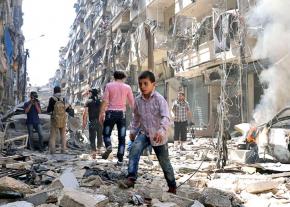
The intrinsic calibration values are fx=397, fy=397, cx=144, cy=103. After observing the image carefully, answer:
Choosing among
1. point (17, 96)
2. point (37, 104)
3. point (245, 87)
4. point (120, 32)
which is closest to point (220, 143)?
point (37, 104)

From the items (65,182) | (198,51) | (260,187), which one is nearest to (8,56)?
A: (198,51)

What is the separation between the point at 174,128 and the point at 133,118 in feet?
23.4

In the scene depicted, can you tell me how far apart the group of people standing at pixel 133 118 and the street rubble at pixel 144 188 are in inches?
12.8

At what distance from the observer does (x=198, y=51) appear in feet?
61.3

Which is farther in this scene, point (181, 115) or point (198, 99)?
point (198, 99)

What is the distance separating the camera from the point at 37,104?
10.2 meters

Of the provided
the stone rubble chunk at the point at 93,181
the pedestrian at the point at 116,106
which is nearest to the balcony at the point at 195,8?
the pedestrian at the point at 116,106

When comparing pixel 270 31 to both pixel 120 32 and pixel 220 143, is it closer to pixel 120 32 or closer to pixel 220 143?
pixel 220 143

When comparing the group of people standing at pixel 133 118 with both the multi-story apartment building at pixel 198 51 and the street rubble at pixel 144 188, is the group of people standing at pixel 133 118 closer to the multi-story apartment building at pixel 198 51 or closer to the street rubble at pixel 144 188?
the street rubble at pixel 144 188

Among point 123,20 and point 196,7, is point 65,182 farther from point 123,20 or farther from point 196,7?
point 123,20

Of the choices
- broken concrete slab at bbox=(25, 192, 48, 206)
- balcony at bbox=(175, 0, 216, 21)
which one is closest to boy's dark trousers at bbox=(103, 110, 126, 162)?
broken concrete slab at bbox=(25, 192, 48, 206)

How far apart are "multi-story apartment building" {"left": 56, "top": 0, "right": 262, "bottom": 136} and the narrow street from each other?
2.4 inches

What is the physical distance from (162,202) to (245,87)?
13.1 meters

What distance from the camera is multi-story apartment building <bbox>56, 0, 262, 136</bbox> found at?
47.5ft
